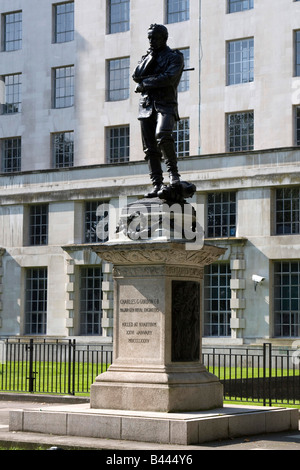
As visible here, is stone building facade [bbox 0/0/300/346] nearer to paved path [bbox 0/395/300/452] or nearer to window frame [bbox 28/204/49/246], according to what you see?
window frame [bbox 28/204/49/246]

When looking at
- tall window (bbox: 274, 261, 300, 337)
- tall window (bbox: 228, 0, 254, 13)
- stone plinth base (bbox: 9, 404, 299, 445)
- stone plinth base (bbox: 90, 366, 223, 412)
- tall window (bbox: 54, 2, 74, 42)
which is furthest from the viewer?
tall window (bbox: 54, 2, 74, 42)

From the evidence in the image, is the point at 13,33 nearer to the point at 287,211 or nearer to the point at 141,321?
the point at 287,211

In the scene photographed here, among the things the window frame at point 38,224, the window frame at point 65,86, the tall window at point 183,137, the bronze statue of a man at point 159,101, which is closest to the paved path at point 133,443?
Result: the bronze statue of a man at point 159,101

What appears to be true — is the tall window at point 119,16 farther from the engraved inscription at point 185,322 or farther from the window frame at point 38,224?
the engraved inscription at point 185,322

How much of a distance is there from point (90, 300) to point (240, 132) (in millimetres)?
11103

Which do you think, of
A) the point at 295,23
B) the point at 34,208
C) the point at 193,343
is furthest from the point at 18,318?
the point at 193,343

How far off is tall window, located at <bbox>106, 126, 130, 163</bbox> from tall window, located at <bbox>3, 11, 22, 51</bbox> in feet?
25.4

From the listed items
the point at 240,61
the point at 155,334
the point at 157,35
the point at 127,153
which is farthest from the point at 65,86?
the point at 155,334

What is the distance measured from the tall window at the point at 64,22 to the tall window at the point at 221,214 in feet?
41.5

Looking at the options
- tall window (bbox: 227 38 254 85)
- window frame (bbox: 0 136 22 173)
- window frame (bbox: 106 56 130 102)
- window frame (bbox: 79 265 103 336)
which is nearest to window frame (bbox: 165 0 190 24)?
tall window (bbox: 227 38 254 85)

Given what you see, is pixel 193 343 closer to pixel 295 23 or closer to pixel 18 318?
pixel 295 23

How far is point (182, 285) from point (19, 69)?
1454 inches

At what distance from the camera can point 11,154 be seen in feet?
170

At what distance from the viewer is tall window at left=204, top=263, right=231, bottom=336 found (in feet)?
142
